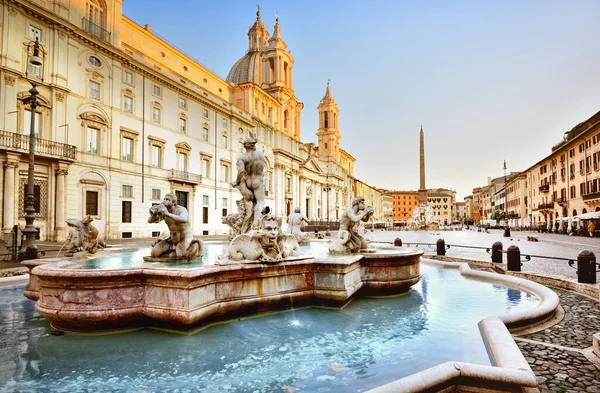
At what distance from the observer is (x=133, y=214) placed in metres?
25.9

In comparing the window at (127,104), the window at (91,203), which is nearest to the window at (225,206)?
the window at (127,104)

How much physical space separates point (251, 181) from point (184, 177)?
82.2ft

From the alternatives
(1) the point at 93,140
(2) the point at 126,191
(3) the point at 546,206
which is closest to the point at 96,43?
(1) the point at 93,140

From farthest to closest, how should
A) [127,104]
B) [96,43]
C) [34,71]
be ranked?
[127,104]
[96,43]
[34,71]

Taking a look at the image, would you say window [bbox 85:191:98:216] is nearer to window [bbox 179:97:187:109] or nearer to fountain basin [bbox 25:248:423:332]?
window [bbox 179:97:187:109]

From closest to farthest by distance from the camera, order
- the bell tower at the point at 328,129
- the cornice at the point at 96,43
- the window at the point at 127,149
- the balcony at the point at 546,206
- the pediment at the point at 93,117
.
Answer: the cornice at the point at 96,43 < the pediment at the point at 93,117 < the window at the point at 127,149 < the balcony at the point at 546,206 < the bell tower at the point at 328,129

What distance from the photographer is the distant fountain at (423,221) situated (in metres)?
54.7

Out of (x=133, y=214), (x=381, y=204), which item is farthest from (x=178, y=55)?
(x=381, y=204)

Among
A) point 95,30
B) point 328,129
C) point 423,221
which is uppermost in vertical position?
point 328,129

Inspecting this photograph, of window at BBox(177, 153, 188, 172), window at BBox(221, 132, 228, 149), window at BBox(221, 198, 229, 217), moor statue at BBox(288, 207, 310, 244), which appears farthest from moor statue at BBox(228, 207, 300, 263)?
window at BBox(221, 132, 228, 149)

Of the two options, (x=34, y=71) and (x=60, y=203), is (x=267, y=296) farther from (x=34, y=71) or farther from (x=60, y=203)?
(x=34, y=71)

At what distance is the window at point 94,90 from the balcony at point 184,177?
827 cm

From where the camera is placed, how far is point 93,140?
2353cm

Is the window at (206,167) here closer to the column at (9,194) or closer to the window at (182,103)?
the window at (182,103)
